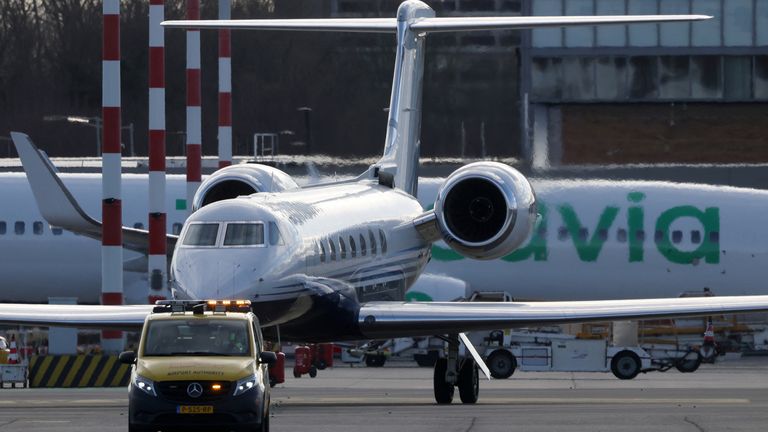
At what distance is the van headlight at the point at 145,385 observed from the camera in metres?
16.8

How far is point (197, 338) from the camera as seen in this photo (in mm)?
18078

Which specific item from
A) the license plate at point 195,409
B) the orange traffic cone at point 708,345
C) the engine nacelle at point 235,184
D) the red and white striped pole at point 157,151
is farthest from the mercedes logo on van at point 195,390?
the orange traffic cone at point 708,345

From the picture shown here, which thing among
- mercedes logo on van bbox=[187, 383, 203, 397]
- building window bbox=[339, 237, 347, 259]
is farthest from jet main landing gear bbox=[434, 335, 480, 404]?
mercedes logo on van bbox=[187, 383, 203, 397]

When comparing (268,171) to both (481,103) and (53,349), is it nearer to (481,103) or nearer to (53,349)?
(53,349)

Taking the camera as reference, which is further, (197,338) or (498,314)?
(498,314)

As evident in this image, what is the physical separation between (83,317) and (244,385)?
5.24 metres

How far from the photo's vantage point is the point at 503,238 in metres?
25.3

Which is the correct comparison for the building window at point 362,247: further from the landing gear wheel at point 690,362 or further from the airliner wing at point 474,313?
the landing gear wheel at point 690,362

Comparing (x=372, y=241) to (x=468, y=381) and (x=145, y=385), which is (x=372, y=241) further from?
(x=145, y=385)

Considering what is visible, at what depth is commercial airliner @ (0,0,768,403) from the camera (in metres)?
21.0

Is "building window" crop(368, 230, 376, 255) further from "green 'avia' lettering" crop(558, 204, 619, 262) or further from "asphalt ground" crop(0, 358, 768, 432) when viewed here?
"green 'avia' lettering" crop(558, 204, 619, 262)

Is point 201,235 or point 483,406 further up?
point 201,235

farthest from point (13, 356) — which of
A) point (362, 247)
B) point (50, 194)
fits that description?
point (362, 247)

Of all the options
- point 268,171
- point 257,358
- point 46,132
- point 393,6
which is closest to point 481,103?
point 393,6
